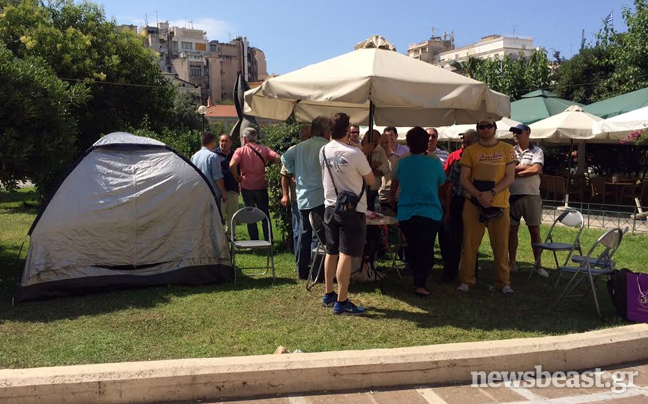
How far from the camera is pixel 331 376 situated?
3930mm

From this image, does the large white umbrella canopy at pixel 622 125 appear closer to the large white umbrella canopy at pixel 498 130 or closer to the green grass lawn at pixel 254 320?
the large white umbrella canopy at pixel 498 130

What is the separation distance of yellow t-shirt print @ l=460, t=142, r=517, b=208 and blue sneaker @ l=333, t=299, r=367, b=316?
6.13 feet

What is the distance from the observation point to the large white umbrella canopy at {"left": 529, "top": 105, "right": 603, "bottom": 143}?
13453mm

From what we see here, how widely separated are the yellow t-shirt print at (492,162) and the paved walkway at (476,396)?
98.2 inches

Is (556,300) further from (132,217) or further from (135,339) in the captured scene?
(132,217)

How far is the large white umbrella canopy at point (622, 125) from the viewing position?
1199 cm

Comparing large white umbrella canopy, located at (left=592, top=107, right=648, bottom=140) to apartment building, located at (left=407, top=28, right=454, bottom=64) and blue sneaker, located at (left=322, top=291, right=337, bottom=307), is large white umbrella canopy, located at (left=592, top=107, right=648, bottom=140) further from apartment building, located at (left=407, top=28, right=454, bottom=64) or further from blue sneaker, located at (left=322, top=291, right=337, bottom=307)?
apartment building, located at (left=407, top=28, right=454, bottom=64)

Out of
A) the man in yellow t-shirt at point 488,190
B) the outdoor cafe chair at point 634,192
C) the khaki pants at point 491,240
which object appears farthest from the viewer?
the outdoor cafe chair at point 634,192

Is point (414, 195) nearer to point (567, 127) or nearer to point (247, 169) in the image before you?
point (247, 169)

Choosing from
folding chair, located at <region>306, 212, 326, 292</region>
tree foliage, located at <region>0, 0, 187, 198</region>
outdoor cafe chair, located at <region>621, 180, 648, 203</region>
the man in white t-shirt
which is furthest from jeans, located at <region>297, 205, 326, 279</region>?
outdoor cafe chair, located at <region>621, 180, 648, 203</region>

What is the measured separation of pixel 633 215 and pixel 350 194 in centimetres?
785

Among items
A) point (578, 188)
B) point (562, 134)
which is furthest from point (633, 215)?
point (578, 188)

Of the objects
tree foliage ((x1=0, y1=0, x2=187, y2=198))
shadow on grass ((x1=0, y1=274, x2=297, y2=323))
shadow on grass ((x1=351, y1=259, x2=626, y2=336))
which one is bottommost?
shadow on grass ((x1=351, y1=259, x2=626, y2=336))

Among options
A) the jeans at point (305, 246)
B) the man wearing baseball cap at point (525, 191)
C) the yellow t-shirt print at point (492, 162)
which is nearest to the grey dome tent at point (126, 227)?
the jeans at point (305, 246)
